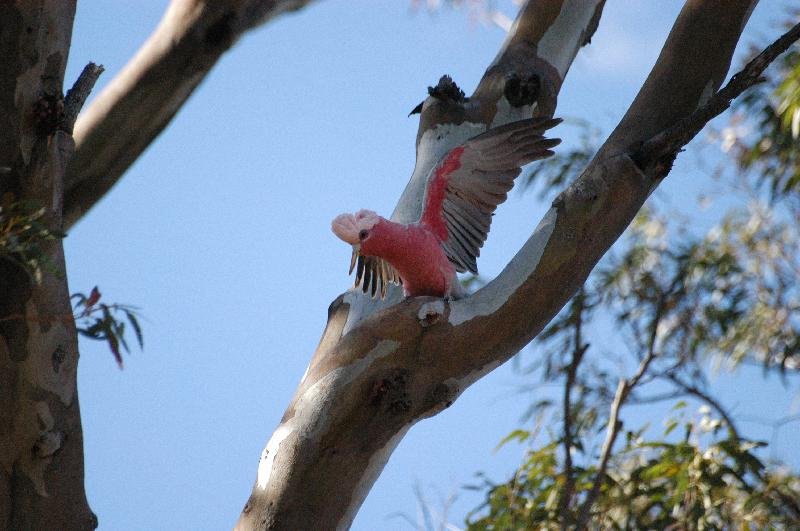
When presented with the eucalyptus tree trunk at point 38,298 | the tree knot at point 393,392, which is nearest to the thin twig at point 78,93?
the eucalyptus tree trunk at point 38,298

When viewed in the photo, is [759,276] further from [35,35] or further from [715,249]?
[35,35]

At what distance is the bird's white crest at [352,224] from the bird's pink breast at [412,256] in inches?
0.6

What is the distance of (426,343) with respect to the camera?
5.87 ft

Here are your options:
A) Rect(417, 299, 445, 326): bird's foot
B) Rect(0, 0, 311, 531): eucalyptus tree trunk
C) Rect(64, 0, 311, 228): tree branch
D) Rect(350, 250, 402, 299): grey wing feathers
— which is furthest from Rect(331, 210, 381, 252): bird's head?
Rect(64, 0, 311, 228): tree branch

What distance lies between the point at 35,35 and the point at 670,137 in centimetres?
Result: 112

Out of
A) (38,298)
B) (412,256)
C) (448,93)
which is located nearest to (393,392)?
(412,256)

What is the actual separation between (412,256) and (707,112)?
558 mm

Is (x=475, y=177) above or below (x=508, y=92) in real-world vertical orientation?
below

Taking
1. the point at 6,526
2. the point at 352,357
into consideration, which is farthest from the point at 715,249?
the point at 6,526

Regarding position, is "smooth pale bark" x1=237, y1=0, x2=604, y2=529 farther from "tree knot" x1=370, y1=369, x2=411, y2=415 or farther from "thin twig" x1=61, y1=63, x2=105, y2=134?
"thin twig" x1=61, y1=63, x2=105, y2=134

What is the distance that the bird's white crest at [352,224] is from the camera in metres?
1.95

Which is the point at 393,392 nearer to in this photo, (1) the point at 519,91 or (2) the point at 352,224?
(2) the point at 352,224

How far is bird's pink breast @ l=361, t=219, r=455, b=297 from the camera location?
1.95 m

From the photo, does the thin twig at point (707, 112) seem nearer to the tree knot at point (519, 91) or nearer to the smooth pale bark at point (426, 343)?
the smooth pale bark at point (426, 343)
